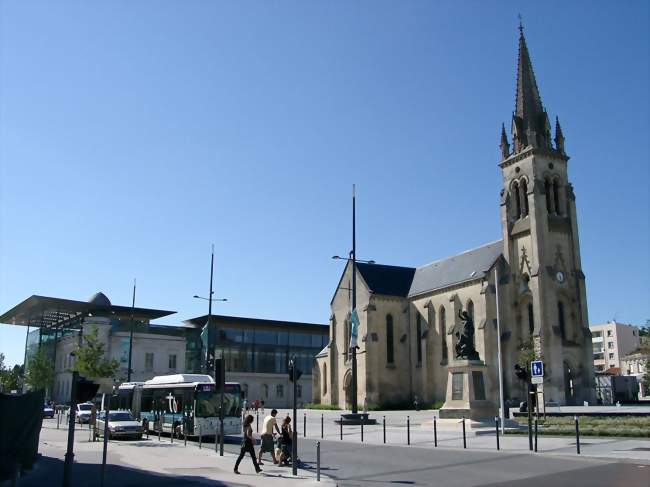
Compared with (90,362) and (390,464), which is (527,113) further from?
(390,464)

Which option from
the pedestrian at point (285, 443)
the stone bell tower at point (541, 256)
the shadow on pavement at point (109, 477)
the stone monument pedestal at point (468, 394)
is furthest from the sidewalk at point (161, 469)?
the stone bell tower at point (541, 256)

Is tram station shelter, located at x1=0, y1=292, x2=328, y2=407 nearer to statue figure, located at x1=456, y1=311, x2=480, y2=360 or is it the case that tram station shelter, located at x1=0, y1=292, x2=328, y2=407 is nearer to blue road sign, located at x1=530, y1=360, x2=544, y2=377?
statue figure, located at x1=456, y1=311, x2=480, y2=360

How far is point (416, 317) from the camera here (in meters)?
66.2

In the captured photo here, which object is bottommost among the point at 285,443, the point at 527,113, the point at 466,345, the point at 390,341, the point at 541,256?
the point at 285,443

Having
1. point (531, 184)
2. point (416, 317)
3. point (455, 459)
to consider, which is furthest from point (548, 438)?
point (416, 317)

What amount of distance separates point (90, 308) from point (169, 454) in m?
64.9

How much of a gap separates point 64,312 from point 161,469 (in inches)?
2964

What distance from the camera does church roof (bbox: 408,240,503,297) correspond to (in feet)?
195

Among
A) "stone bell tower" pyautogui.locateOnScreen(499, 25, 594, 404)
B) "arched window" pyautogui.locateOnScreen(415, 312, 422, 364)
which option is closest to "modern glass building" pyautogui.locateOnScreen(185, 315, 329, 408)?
"arched window" pyautogui.locateOnScreen(415, 312, 422, 364)

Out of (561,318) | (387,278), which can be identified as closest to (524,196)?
(561,318)

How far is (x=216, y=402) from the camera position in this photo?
92.7 feet

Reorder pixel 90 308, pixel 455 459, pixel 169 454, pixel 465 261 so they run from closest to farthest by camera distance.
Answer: pixel 455 459 < pixel 169 454 < pixel 465 261 < pixel 90 308

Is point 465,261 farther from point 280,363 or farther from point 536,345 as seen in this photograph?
point 280,363

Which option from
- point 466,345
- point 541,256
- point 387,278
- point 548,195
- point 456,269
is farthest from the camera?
point 387,278
